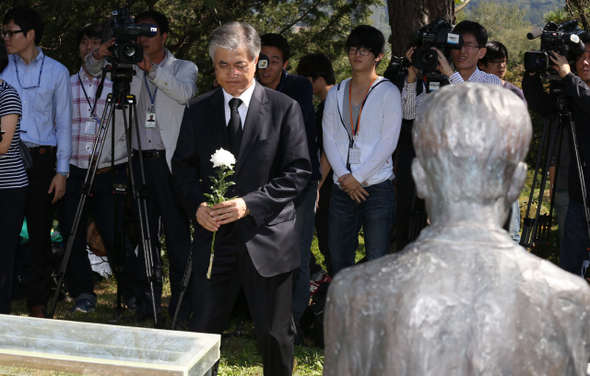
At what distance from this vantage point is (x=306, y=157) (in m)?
3.61

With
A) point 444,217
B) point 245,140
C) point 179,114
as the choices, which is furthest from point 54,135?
point 444,217

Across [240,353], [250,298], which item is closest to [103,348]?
[250,298]

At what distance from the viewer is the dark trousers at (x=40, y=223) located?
522 centimetres

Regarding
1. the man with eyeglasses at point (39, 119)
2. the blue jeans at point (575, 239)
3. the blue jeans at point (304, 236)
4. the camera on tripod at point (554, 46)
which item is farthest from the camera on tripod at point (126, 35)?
the blue jeans at point (575, 239)

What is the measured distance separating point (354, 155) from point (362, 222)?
509 millimetres

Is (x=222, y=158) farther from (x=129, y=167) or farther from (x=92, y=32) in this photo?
(x=92, y=32)

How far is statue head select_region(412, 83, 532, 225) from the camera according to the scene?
52.8 inches

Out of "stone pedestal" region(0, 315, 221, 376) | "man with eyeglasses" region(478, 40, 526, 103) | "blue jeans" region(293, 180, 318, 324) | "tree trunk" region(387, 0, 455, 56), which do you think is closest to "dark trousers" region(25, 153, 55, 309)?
"blue jeans" region(293, 180, 318, 324)

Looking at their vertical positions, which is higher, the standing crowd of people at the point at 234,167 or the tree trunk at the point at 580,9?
the tree trunk at the point at 580,9

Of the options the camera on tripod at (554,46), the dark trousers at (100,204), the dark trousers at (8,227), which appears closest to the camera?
the dark trousers at (8,227)

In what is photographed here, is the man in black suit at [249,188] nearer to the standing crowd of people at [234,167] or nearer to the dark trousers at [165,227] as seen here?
the standing crowd of people at [234,167]

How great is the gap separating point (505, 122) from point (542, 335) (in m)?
0.42

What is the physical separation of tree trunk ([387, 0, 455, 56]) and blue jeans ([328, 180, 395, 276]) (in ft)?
6.06

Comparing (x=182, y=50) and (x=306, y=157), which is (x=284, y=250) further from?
(x=182, y=50)
